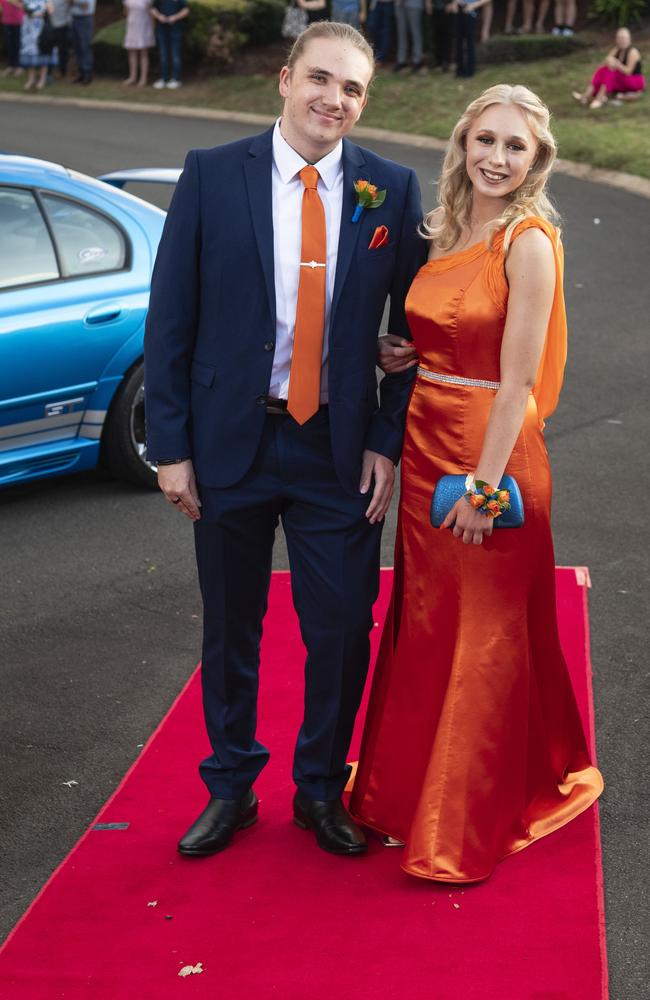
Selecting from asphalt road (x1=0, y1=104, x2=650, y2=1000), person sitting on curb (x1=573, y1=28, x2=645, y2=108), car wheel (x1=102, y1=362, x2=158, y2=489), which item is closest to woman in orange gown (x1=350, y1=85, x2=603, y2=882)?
asphalt road (x1=0, y1=104, x2=650, y2=1000)

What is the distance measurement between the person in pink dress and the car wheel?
1943 centimetres

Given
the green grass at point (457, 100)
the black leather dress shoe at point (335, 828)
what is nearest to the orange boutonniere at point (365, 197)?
the black leather dress shoe at point (335, 828)

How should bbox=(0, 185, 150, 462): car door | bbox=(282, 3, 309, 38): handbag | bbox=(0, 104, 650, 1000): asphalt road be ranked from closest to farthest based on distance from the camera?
bbox=(0, 104, 650, 1000): asphalt road → bbox=(0, 185, 150, 462): car door → bbox=(282, 3, 309, 38): handbag

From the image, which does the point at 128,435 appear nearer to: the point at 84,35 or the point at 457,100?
the point at 457,100

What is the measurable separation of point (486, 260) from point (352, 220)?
374 millimetres

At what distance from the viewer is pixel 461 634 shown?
155 inches

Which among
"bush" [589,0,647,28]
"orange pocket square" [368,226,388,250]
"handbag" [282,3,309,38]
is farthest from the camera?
"bush" [589,0,647,28]

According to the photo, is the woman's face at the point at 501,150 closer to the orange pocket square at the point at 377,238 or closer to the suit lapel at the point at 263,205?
the orange pocket square at the point at 377,238

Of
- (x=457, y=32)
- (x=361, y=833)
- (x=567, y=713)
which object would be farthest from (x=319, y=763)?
(x=457, y=32)

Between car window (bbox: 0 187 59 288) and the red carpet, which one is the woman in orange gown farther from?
car window (bbox: 0 187 59 288)

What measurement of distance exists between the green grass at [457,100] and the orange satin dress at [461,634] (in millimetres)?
12775

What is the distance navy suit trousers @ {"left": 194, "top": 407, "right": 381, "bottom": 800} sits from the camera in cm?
385

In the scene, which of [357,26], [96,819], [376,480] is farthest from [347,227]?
[357,26]

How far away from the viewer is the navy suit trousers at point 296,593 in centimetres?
385
